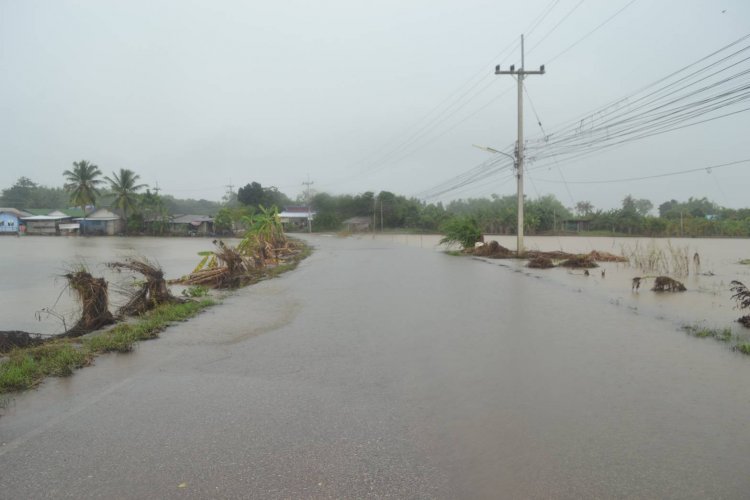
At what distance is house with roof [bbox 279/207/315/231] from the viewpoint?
92750mm

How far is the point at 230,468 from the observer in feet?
11.4

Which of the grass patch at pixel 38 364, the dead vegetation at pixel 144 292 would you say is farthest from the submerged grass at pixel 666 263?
the grass patch at pixel 38 364

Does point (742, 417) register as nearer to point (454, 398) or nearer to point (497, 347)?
point (454, 398)

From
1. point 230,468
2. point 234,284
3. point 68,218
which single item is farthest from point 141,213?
point 230,468

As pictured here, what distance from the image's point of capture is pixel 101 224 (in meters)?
74.9

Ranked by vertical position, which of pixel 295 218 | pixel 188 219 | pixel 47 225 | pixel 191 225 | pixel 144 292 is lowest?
pixel 144 292

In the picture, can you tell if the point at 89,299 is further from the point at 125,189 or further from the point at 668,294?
the point at 125,189

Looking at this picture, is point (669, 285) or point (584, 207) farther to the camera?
point (584, 207)

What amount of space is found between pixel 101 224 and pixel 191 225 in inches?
513

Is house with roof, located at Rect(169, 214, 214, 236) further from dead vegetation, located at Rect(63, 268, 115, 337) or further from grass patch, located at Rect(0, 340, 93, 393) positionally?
grass patch, located at Rect(0, 340, 93, 393)

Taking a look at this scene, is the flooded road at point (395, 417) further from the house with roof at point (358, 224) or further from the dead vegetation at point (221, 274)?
the house with roof at point (358, 224)

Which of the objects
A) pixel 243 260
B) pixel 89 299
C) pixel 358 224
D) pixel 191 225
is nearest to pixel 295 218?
pixel 358 224

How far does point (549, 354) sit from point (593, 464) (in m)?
3.24

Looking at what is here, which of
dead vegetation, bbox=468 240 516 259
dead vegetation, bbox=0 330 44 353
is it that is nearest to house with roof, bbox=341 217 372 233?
dead vegetation, bbox=468 240 516 259
